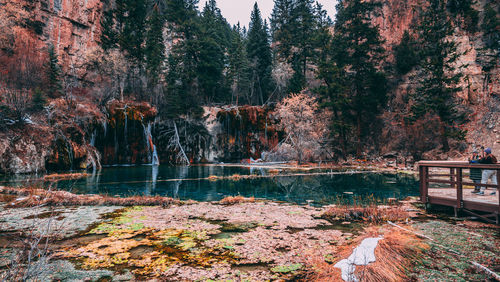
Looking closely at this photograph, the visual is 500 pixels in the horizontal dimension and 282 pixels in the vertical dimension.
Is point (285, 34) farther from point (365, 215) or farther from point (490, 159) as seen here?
point (365, 215)

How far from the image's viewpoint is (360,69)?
36656 millimetres

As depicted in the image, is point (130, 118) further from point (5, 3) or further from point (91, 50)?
point (5, 3)

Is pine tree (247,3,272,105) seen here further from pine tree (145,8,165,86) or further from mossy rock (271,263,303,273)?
mossy rock (271,263,303,273)

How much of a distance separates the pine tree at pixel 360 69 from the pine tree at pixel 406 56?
465cm

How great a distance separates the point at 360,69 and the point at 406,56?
874cm

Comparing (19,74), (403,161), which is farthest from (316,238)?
(19,74)

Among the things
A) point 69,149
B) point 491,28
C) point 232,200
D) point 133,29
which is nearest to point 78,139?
point 69,149

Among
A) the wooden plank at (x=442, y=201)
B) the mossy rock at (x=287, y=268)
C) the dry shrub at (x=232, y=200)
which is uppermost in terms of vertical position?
the wooden plank at (x=442, y=201)

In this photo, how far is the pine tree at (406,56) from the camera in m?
38.3

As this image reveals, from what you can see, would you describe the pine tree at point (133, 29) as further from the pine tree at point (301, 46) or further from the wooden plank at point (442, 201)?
the wooden plank at point (442, 201)

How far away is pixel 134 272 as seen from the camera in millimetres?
4426

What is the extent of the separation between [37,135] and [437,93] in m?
45.0

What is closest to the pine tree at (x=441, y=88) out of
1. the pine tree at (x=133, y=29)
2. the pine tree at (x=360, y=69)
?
the pine tree at (x=360, y=69)

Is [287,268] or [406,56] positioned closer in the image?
[287,268]
